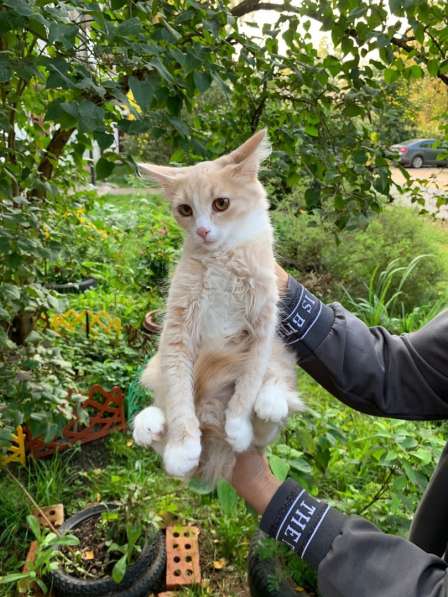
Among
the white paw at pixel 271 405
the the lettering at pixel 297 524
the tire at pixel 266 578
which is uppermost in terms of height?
the white paw at pixel 271 405

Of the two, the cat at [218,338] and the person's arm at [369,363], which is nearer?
the cat at [218,338]

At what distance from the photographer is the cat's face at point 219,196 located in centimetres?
145

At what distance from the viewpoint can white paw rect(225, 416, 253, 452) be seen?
1.24 meters

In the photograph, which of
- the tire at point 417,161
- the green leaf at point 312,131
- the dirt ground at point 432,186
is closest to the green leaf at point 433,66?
the green leaf at point 312,131

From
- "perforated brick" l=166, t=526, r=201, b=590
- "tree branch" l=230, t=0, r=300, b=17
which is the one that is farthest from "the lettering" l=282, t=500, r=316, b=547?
"tree branch" l=230, t=0, r=300, b=17

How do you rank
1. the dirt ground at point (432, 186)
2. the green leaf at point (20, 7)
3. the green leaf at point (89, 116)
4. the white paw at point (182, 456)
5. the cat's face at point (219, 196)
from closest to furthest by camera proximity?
the green leaf at point (20, 7), the green leaf at point (89, 116), the white paw at point (182, 456), the cat's face at point (219, 196), the dirt ground at point (432, 186)

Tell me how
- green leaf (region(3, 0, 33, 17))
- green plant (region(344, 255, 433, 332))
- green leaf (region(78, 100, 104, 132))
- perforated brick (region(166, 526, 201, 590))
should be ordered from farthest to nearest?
green plant (region(344, 255, 433, 332)), perforated brick (region(166, 526, 201, 590)), green leaf (region(78, 100, 104, 132)), green leaf (region(3, 0, 33, 17))

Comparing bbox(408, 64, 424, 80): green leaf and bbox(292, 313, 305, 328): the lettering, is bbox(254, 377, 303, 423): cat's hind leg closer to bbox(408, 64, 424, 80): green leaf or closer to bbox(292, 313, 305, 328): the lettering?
bbox(292, 313, 305, 328): the lettering

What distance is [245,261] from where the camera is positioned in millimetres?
1419

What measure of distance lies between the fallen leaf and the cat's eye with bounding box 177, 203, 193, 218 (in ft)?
6.38

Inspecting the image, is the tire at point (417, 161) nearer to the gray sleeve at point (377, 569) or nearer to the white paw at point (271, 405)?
the white paw at point (271, 405)

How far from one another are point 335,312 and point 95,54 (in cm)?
110

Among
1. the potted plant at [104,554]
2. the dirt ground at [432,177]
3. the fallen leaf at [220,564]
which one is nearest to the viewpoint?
the potted plant at [104,554]

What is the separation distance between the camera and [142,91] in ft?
3.95
